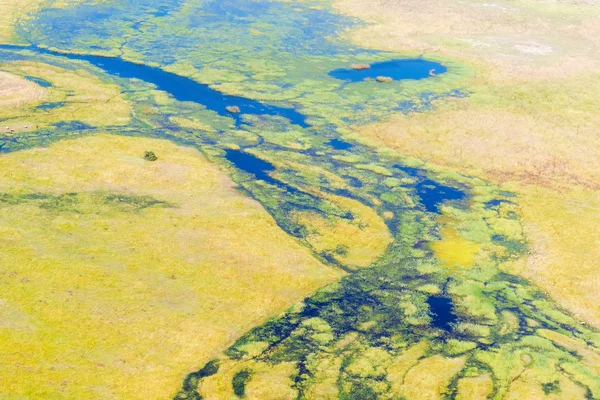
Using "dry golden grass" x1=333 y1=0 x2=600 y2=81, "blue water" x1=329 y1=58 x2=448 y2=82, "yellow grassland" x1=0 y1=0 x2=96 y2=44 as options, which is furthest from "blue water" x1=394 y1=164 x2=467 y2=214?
"yellow grassland" x1=0 y1=0 x2=96 y2=44

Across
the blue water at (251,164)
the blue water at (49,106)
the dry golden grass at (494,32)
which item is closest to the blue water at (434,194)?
the blue water at (251,164)

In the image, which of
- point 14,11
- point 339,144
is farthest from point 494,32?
point 14,11

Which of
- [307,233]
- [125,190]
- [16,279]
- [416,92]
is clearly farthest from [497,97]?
[16,279]

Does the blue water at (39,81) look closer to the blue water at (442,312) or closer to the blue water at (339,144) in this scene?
the blue water at (339,144)

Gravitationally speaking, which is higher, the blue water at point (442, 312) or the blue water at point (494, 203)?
the blue water at point (494, 203)

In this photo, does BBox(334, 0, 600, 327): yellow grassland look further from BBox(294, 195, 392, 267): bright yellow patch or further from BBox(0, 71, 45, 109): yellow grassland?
BBox(0, 71, 45, 109): yellow grassland

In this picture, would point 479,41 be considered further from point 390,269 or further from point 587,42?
point 390,269
